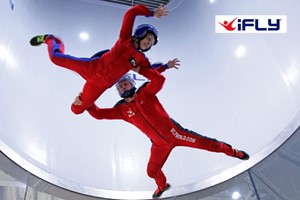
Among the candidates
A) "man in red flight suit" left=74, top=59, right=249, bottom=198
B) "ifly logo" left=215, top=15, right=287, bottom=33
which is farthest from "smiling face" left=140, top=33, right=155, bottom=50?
"ifly logo" left=215, top=15, right=287, bottom=33

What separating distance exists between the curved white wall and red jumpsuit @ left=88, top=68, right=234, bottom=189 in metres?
0.68

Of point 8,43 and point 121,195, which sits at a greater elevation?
point 8,43

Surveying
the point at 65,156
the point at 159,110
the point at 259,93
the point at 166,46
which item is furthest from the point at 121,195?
the point at 166,46

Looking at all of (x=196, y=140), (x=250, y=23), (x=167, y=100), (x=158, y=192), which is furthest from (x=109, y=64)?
(x=250, y=23)

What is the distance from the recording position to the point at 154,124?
279cm

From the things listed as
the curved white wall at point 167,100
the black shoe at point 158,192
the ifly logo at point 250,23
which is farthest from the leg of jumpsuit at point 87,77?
the ifly logo at point 250,23

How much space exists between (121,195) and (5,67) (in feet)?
4.95

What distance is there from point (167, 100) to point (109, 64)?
1531mm

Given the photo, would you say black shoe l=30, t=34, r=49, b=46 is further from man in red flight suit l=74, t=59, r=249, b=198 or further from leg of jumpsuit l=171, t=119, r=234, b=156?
leg of jumpsuit l=171, t=119, r=234, b=156

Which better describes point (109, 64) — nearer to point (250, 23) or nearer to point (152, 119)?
point (152, 119)

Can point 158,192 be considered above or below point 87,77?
below

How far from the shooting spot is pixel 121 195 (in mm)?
3363

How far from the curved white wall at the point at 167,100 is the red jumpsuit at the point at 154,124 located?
2.23ft

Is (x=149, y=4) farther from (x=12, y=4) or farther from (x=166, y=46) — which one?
(x=12, y=4)
